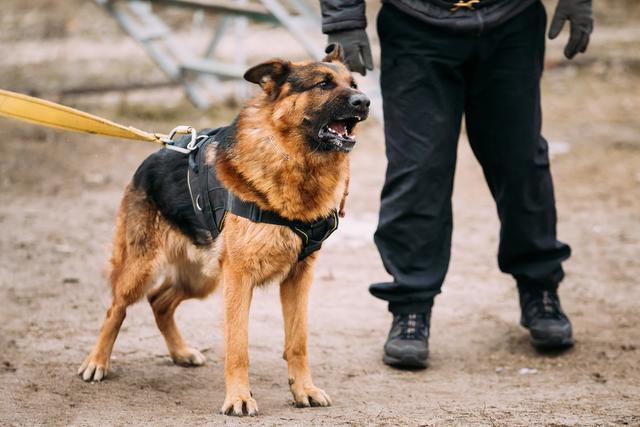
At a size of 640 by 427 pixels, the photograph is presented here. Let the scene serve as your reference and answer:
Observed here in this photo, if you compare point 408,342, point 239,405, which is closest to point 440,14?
point 408,342

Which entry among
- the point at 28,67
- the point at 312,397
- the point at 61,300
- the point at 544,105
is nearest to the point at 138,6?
the point at 28,67

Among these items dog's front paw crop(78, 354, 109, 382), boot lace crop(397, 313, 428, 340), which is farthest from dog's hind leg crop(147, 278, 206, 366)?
boot lace crop(397, 313, 428, 340)

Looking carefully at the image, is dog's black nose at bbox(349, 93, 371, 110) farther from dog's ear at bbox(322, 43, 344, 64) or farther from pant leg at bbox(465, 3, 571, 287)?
pant leg at bbox(465, 3, 571, 287)

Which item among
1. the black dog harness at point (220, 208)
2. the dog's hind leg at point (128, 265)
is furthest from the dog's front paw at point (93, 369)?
the black dog harness at point (220, 208)

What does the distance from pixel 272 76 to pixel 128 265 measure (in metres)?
1.04

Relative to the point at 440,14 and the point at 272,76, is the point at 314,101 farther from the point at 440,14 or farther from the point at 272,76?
the point at 440,14

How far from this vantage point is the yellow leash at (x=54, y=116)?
3424 millimetres

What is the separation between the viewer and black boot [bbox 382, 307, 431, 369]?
4.20 metres

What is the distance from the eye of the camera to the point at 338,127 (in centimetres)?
351

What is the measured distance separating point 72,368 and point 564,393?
2.14 m

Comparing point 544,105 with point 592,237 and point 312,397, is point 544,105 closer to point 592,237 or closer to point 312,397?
point 592,237

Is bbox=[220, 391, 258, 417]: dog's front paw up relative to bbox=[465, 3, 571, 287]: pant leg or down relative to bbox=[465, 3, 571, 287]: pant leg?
down

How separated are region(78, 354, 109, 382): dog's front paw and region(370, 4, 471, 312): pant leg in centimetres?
130

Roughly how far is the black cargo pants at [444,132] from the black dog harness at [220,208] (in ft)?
2.37
